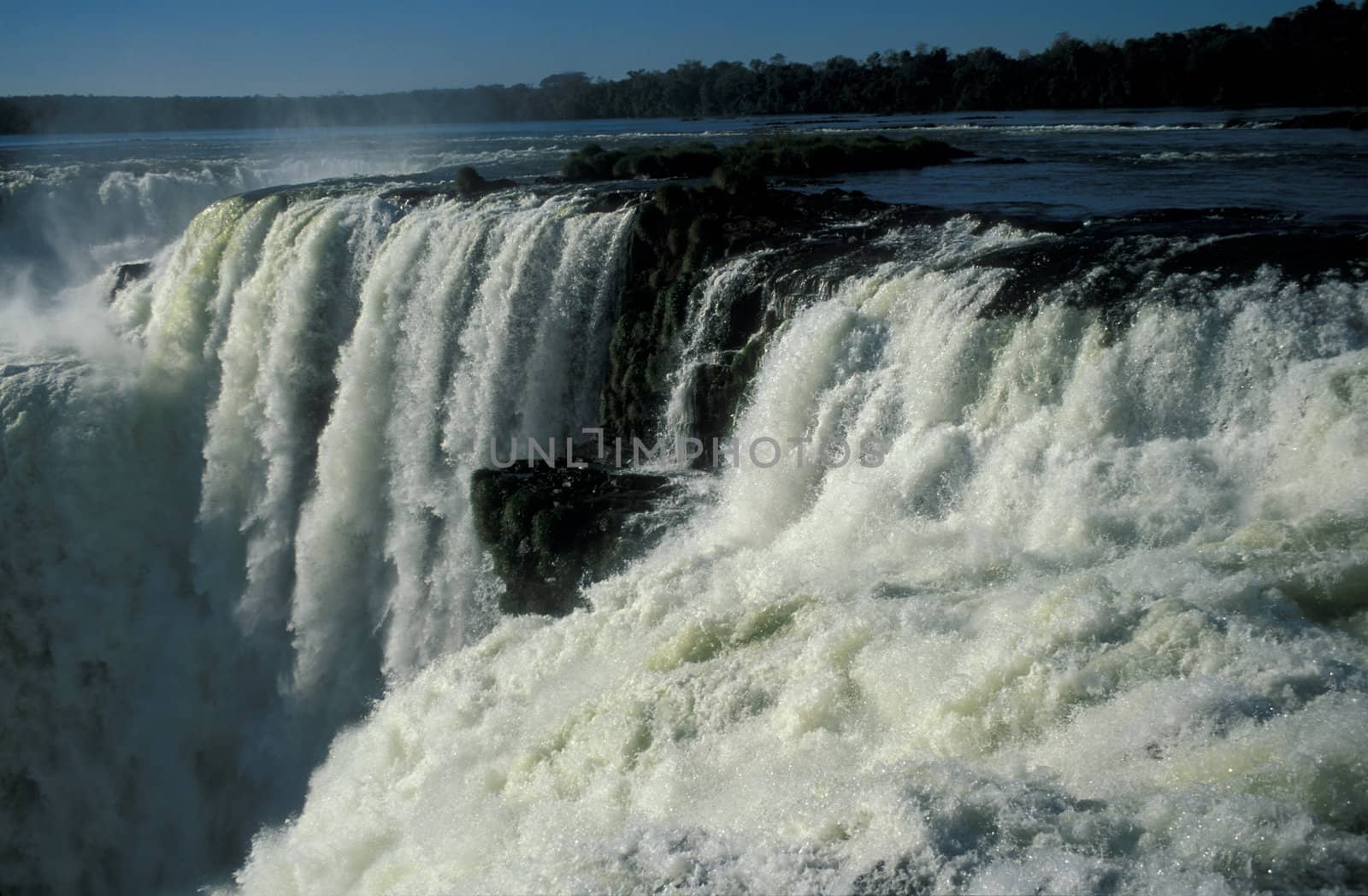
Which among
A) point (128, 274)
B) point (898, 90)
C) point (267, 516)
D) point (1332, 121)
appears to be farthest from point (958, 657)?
point (898, 90)

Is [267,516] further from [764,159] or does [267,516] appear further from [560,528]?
[764,159]

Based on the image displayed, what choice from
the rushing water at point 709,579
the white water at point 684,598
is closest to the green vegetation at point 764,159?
the rushing water at point 709,579

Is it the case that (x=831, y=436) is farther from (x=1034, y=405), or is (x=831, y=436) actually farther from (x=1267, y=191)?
(x=1267, y=191)

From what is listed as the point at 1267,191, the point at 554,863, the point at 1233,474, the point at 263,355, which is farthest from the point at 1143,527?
the point at 263,355

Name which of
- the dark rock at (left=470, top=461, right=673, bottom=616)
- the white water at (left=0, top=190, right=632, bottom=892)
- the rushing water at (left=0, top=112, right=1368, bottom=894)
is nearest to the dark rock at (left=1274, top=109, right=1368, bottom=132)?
the rushing water at (left=0, top=112, right=1368, bottom=894)

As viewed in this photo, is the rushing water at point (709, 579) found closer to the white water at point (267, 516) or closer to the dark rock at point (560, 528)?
the white water at point (267, 516)

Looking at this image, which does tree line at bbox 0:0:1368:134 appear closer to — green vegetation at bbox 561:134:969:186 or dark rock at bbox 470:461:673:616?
green vegetation at bbox 561:134:969:186
